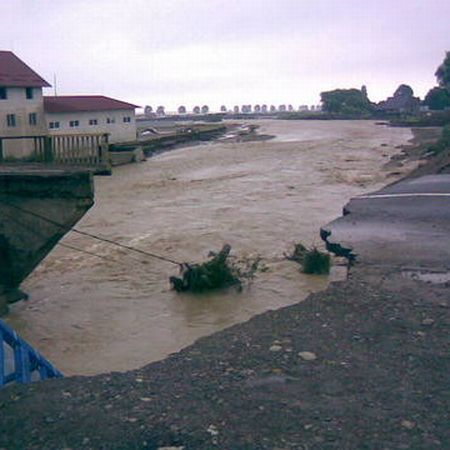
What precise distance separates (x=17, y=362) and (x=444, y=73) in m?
83.8

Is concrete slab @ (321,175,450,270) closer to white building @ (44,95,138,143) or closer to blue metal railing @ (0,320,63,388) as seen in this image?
blue metal railing @ (0,320,63,388)

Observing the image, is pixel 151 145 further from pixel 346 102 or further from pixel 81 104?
pixel 346 102

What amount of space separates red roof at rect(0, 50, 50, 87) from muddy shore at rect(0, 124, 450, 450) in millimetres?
31275

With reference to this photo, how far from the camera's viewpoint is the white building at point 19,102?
119 feet

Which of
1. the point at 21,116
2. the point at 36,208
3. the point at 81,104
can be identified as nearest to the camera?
the point at 36,208

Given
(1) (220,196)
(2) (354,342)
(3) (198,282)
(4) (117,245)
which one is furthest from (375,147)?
(2) (354,342)

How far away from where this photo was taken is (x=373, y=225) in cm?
1432

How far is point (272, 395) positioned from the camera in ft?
20.1

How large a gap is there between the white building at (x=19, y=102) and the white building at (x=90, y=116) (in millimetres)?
1318

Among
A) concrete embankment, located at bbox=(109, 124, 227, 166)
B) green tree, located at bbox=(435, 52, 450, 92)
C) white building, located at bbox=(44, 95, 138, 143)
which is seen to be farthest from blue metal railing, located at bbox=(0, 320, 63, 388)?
green tree, located at bbox=(435, 52, 450, 92)

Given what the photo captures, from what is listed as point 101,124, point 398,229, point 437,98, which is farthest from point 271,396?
point 437,98

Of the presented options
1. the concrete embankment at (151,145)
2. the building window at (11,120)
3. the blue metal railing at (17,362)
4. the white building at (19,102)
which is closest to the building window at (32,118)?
the white building at (19,102)

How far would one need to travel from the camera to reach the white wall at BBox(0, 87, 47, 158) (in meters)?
35.0

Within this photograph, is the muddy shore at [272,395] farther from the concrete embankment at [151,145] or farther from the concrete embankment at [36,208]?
the concrete embankment at [151,145]
